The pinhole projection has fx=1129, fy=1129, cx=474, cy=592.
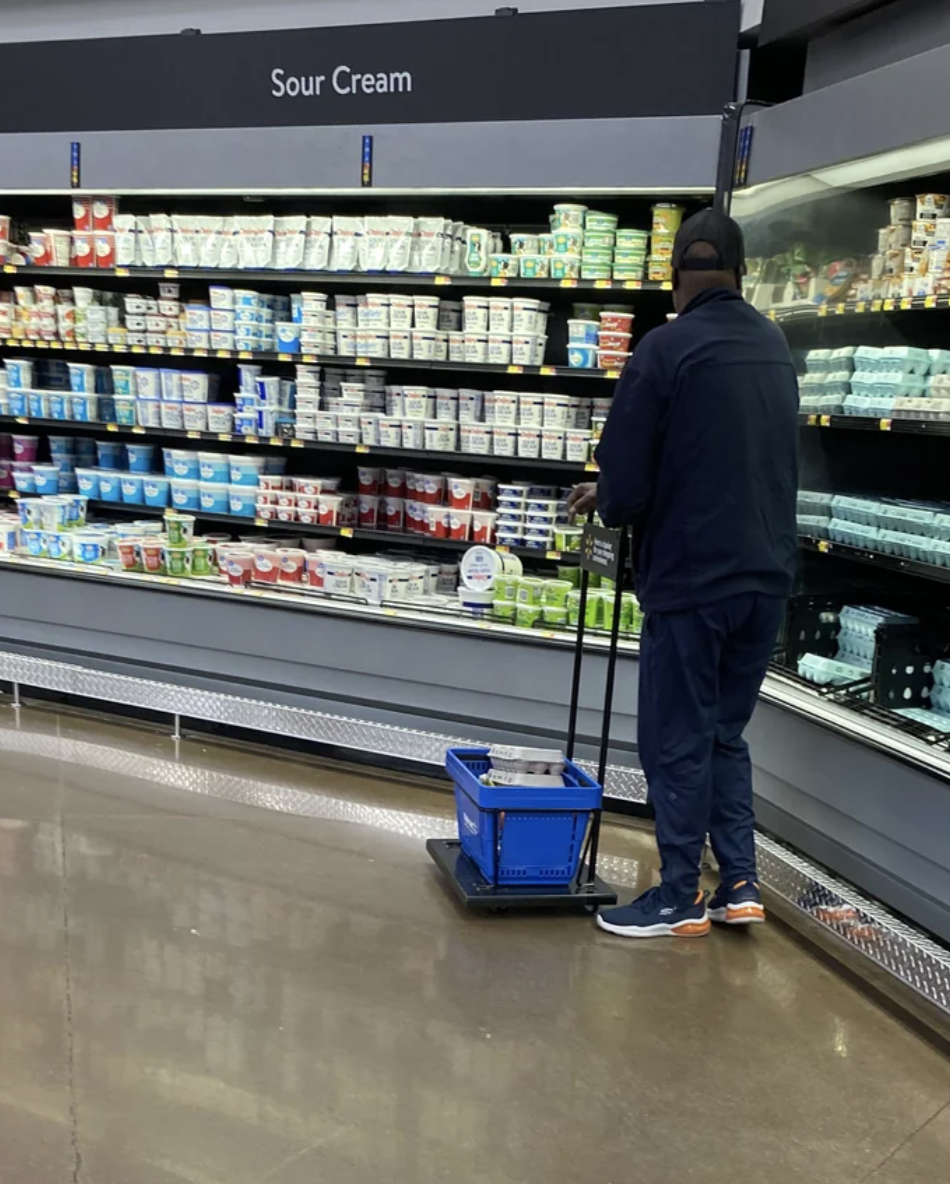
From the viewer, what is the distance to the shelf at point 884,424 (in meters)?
3.29

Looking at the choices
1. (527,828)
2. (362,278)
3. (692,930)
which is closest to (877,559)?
(692,930)

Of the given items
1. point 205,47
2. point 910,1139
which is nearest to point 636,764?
point 910,1139

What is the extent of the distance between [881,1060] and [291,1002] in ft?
4.86

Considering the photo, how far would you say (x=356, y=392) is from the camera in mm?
4852

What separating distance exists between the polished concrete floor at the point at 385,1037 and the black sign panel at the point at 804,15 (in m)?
3.02

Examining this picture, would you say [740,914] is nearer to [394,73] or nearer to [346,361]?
[346,361]

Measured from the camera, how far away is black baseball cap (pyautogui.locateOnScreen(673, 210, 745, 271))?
Result: 3.12m

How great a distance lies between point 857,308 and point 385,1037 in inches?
102

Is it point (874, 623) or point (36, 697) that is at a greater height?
point (874, 623)

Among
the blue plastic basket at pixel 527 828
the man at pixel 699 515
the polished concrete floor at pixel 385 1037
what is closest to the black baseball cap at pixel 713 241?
the man at pixel 699 515

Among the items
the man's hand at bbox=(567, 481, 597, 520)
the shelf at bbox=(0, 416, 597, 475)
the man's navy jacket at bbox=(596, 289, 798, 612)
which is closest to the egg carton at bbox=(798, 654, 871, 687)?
the man's navy jacket at bbox=(596, 289, 798, 612)

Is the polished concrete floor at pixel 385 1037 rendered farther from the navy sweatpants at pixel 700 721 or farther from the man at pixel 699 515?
the man at pixel 699 515

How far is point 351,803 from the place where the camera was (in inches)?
171

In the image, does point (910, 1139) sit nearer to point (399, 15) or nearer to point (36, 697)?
point (36, 697)
